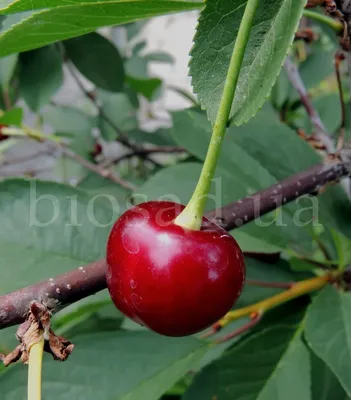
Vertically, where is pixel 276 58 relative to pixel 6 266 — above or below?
above

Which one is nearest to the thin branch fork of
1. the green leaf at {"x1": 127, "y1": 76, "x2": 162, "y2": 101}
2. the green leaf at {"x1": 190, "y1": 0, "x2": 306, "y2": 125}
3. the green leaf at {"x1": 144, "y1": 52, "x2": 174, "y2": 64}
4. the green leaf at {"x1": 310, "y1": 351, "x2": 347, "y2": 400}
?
the green leaf at {"x1": 190, "y1": 0, "x2": 306, "y2": 125}

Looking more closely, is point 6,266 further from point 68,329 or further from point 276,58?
point 276,58

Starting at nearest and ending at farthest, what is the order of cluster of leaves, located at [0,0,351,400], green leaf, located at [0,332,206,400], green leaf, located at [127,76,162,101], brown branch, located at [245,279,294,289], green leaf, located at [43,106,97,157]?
cluster of leaves, located at [0,0,351,400] < green leaf, located at [0,332,206,400] < brown branch, located at [245,279,294,289] < green leaf, located at [127,76,162,101] < green leaf, located at [43,106,97,157]

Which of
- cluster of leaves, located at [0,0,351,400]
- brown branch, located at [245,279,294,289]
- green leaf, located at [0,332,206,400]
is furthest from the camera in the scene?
brown branch, located at [245,279,294,289]

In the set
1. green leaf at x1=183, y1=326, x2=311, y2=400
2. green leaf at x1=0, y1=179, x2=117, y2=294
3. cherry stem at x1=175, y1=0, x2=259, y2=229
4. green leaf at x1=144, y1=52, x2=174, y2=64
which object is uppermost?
cherry stem at x1=175, y1=0, x2=259, y2=229

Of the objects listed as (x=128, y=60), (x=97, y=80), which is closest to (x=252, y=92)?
(x=97, y=80)

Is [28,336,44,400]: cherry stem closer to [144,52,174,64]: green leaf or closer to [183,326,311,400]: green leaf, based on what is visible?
[183,326,311,400]: green leaf

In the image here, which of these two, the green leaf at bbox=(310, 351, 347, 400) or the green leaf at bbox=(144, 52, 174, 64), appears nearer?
the green leaf at bbox=(310, 351, 347, 400)

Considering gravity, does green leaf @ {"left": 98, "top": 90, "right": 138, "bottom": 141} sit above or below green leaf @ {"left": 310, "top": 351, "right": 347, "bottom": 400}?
above

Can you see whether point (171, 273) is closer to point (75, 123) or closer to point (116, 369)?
point (116, 369)
